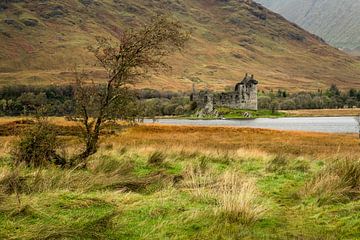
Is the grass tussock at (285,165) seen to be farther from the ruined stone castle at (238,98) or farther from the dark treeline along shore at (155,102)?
the ruined stone castle at (238,98)

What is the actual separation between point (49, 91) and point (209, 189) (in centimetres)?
16225

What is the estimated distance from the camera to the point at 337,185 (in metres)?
13.3

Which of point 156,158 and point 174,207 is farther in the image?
point 156,158

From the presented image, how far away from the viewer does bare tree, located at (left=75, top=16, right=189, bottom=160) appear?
2003cm

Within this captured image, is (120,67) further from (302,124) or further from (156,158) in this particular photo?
(302,124)

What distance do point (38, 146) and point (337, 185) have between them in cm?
1064

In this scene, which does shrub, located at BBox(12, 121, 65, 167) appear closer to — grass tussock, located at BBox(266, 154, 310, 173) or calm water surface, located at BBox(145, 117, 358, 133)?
grass tussock, located at BBox(266, 154, 310, 173)

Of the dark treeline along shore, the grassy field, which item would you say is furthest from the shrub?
the dark treeline along shore

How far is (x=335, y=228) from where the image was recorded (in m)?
9.82

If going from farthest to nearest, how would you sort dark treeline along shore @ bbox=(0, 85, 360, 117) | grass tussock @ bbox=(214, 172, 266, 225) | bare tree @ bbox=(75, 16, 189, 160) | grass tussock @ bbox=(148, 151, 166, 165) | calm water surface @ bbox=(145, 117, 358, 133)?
dark treeline along shore @ bbox=(0, 85, 360, 117) → calm water surface @ bbox=(145, 117, 358, 133) → grass tussock @ bbox=(148, 151, 166, 165) → bare tree @ bbox=(75, 16, 189, 160) → grass tussock @ bbox=(214, 172, 266, 225)

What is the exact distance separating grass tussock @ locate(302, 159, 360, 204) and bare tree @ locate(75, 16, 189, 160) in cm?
888

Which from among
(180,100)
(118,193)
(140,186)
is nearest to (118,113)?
(140,186)

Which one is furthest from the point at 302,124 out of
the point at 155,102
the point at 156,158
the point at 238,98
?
the point at 156,158

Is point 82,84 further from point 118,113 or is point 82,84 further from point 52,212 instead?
point 52,212
